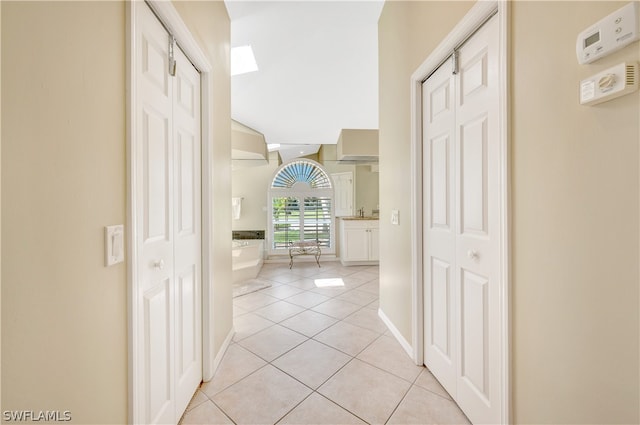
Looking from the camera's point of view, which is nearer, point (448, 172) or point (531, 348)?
point (531, 348)

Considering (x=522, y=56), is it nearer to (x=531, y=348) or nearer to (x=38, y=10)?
(x=531, y=348)

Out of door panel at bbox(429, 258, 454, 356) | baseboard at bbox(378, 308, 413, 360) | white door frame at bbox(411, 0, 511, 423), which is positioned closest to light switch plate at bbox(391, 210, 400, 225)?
door panel at bbox(429, 258, 454, 356)

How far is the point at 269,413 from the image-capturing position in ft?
4.62

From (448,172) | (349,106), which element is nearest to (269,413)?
(448,172)

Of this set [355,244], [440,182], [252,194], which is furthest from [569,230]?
[252,194]

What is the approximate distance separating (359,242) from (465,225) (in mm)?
3884

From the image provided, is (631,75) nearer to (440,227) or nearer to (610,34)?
(610,34)

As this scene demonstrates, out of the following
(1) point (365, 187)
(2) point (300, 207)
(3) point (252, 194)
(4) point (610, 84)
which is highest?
(1) point (365, 187)

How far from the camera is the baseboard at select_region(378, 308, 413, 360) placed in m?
1.96

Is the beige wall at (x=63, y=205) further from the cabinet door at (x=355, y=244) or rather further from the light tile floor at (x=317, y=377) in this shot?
the cabinet door at (x=355, y=244)

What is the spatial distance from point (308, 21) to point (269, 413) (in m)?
3.02

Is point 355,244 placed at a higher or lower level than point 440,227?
lower

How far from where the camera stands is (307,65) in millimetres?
3027

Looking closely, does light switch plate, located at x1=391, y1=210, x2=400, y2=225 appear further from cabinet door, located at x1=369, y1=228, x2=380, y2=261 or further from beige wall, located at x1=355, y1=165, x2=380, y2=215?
beige wall, located at x1=355, y1=165, x2=380, y2=215
